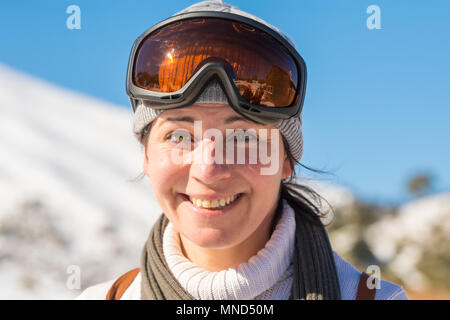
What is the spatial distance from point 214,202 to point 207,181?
12 centimetres

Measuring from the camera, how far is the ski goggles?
6.72 feet

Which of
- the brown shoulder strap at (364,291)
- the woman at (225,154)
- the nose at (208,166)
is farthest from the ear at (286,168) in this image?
the brown shoulder strap at (364,291)

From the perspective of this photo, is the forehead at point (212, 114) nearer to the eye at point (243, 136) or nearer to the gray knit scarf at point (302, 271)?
the eye at point (243, 136)

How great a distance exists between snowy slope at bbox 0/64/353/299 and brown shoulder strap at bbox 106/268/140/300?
67cm

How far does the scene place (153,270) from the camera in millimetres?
2379

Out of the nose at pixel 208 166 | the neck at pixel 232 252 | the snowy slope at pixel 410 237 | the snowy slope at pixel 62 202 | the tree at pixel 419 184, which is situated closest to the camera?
the nose at pixel 208 166

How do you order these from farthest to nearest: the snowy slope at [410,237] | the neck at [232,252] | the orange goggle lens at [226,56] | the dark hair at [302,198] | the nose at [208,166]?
1. the snowy slope at [410,237]
2. the dark hair at [302,198]
3. the neck at [232,252]
4. the orange goggle lens at [226,56]
5. the nose at [208,166]

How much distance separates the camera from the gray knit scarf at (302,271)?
219cm

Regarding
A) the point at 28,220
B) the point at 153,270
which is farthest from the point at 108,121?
the point at 153,270

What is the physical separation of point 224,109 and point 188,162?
10.8 inches

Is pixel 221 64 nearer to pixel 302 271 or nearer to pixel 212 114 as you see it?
pixel 212 114

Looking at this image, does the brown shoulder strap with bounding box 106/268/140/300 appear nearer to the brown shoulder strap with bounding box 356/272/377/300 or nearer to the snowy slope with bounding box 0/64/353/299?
the snowy slope with bounding box 0/64/353/299

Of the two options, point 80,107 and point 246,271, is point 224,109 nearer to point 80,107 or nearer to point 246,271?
point 246,271

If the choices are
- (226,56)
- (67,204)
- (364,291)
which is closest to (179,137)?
(226,56)
